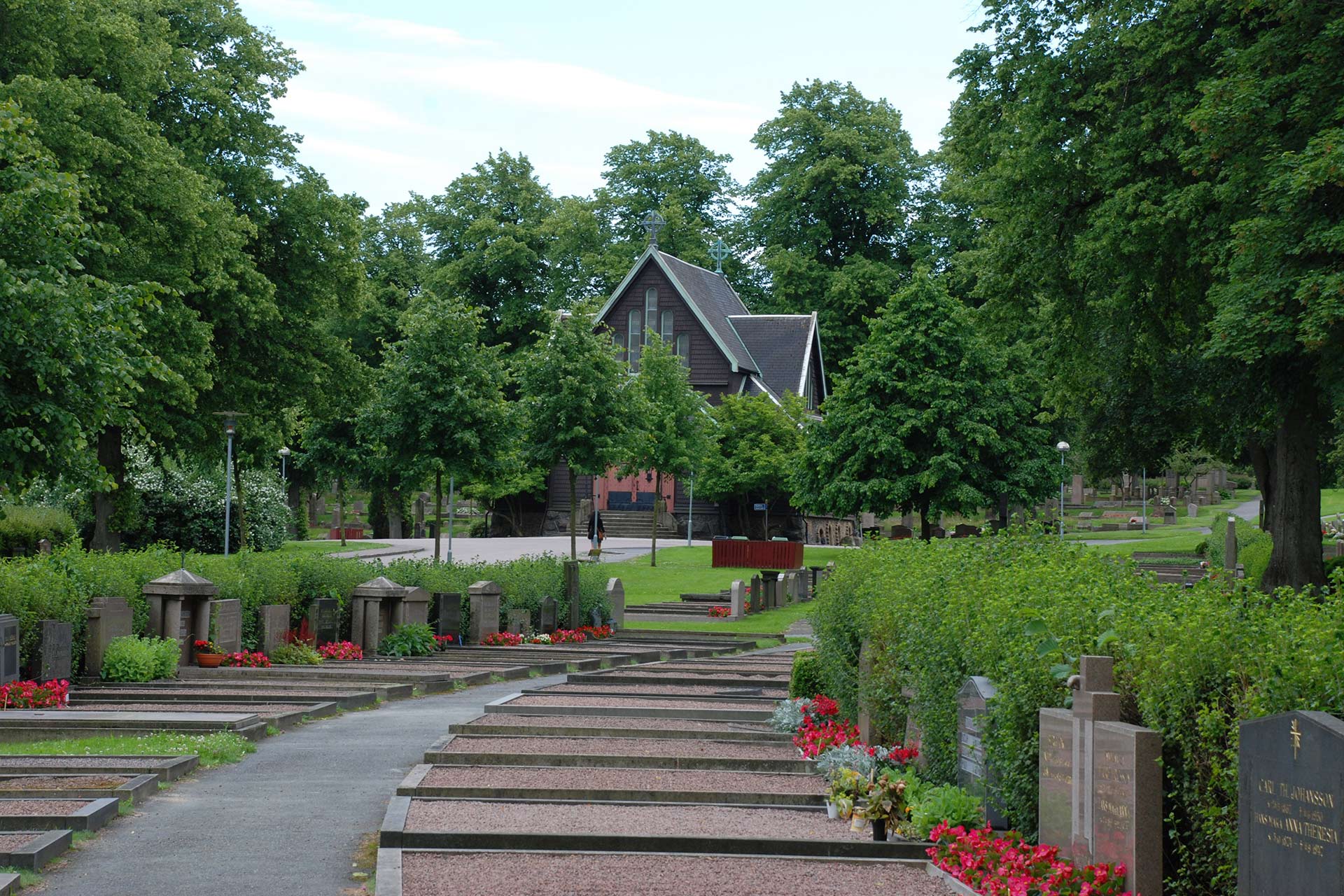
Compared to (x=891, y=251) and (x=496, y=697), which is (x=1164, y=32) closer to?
(x=496, y=697)

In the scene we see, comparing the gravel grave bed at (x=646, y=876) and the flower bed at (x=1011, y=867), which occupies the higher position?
A: the flower bed at (x=1011, y=867)

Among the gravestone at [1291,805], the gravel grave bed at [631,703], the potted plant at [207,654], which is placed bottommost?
the gravel grave bed at [631,703]

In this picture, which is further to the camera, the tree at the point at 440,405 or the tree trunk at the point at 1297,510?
the tree at the point at 440,405

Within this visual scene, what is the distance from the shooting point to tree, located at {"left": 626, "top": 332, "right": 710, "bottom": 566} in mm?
44625

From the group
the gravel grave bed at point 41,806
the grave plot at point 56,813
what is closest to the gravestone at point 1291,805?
the grave plot at point 56,813

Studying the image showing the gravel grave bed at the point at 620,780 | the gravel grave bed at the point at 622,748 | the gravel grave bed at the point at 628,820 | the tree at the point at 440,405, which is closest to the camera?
the gravel grave bed at the point at 628,820

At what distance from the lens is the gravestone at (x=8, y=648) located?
15.6m

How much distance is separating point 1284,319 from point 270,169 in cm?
2709

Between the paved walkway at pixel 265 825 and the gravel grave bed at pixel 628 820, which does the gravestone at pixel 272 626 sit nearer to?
the paved walkway at pixel 265 825

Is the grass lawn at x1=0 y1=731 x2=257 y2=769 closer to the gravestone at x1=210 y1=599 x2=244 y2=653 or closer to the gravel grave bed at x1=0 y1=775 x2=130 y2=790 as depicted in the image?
the gravel grave bed at x1=0 y1=775 x2=130 y2=790

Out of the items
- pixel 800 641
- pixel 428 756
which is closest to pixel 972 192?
pixel 800 641

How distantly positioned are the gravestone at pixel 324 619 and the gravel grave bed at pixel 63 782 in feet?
34.8

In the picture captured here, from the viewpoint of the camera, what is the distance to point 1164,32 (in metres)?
22.9

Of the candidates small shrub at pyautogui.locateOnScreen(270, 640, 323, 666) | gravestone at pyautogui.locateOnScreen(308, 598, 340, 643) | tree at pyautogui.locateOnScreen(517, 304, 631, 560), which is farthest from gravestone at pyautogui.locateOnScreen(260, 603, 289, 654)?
tree at pyautogui.locateOnScreen(517, 304, 631, 560)
